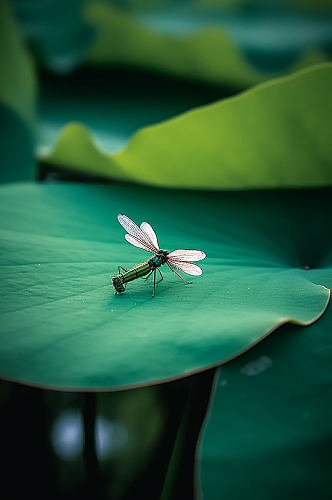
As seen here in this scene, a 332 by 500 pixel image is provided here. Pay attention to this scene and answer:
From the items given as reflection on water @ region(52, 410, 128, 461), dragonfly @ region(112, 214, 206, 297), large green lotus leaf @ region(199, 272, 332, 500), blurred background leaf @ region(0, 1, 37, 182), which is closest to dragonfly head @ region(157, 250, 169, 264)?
dragonfly @ region(112, 214, 206, 297)

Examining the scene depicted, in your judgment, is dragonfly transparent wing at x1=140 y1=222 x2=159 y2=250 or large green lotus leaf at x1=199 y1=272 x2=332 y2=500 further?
dragonfly transparent wing at x1=140 y1=222 x2=159 y2=250

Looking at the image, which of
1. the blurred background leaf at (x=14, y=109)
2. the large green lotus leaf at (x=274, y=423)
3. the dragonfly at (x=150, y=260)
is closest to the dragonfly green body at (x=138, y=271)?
the dragonfly at (x=150, y=260)

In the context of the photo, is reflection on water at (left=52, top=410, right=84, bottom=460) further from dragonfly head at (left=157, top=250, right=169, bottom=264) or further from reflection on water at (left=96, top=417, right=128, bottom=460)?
dragonfly head at (left=157, top=250, right=169, bottom=264)

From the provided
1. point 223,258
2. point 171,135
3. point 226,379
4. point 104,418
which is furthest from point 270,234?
point 104,418

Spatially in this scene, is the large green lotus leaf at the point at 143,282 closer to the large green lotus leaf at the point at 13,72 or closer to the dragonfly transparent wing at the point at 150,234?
the dragonfly transparent wing at the point at 150,234

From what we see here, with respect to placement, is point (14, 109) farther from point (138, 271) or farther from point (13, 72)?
point (138, 271)

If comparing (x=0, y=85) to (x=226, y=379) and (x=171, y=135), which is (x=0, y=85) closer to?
(x=171, y=135)

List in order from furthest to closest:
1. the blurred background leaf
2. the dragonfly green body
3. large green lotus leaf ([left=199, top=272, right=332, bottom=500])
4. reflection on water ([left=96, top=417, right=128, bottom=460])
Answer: reflection on water ([left=96, top=417, right=128, bottom=460]) → the blurred background leaf → the dragonfly green body → large green lotus leaf ([left=199, top=272, right=332, bottom=500])

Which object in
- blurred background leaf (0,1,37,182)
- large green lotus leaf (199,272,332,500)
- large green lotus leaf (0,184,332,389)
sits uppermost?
blurred background leaf (0,1,37,182)
